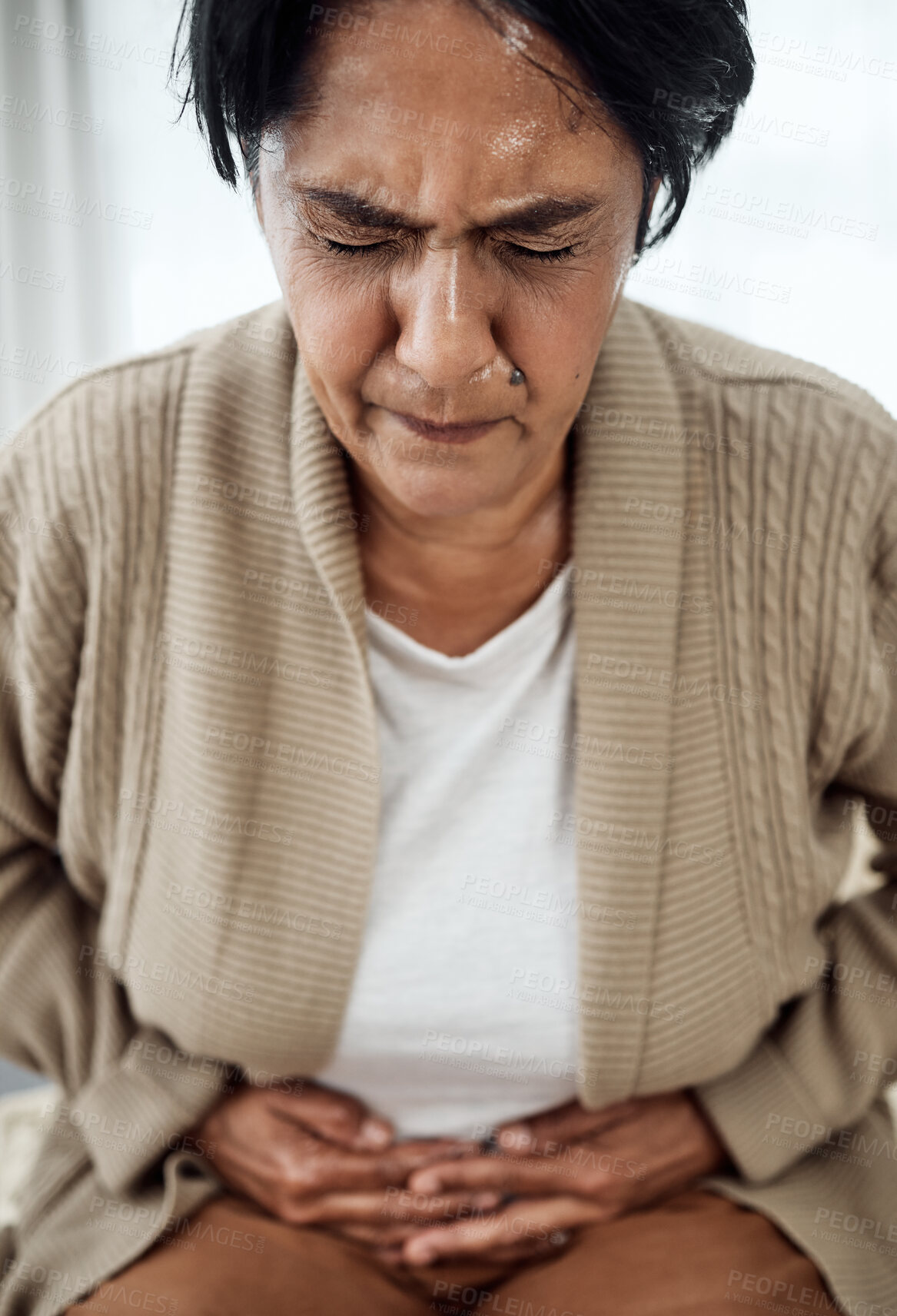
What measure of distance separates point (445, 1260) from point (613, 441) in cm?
62

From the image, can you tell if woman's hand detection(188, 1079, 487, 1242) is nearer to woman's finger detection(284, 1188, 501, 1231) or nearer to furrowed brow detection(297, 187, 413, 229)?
woman's finger detection(284, 1188, 501, 1231)

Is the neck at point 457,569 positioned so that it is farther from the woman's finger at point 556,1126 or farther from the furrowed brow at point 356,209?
the woman's finger at point 556,1126

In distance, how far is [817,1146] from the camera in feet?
3.08

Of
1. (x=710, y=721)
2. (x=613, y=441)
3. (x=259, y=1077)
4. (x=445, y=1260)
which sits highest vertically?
(x=613, y=441)

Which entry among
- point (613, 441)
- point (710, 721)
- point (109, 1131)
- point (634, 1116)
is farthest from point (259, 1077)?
point (613, 441)

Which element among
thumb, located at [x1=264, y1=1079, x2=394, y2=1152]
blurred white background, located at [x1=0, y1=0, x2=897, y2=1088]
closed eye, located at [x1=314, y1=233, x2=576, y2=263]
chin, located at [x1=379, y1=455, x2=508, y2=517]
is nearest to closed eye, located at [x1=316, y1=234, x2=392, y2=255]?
closed eye, located at [x1=314, y1=233, x2=576, y2=263]

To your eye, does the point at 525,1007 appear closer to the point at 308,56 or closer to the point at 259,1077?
the point at 259,1077

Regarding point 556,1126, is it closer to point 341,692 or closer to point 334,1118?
point 334,1118

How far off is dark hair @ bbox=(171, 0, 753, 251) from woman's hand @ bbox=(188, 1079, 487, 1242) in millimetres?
652

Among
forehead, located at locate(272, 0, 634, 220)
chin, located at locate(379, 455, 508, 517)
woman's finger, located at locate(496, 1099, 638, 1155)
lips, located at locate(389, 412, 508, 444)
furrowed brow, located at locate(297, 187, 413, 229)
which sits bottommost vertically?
woman's finger, located at locate(496, 1099, 638, 1155)

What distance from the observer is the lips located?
66cm

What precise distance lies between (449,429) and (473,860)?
321mm

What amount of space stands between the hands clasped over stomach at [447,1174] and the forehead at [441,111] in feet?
2.11

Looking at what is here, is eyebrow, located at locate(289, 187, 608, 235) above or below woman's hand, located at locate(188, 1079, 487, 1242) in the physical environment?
above
